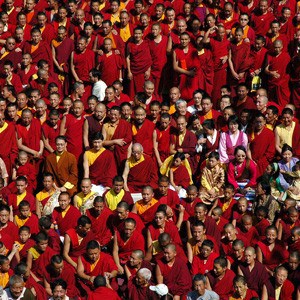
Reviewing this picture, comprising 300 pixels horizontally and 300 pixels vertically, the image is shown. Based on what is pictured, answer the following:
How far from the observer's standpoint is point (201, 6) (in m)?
21.0

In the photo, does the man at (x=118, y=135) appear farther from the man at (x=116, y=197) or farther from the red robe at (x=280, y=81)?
the red robe at (x=280, y=81)

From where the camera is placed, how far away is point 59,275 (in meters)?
15.4

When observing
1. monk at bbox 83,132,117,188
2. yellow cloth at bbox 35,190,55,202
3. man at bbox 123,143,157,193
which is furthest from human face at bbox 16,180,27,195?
man at bbox 123,143,157,193

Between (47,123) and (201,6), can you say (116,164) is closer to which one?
(47,123)

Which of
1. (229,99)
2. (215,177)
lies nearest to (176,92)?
(229,99)

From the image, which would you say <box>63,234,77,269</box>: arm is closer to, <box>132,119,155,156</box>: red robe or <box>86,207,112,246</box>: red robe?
<box>86,207,112,246</box>: red robe

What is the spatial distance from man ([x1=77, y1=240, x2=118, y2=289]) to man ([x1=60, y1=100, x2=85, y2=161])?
2704 millimetres

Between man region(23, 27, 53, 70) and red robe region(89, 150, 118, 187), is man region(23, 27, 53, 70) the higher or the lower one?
the higher one

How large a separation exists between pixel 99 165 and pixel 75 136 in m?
0.74

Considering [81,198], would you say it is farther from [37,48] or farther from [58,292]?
[37,48]

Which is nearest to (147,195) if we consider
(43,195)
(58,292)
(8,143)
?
(43,195)

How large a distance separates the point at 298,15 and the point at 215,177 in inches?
181

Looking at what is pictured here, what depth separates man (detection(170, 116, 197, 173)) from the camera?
17.8 m

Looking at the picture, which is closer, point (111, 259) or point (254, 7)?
point (111, 259)
